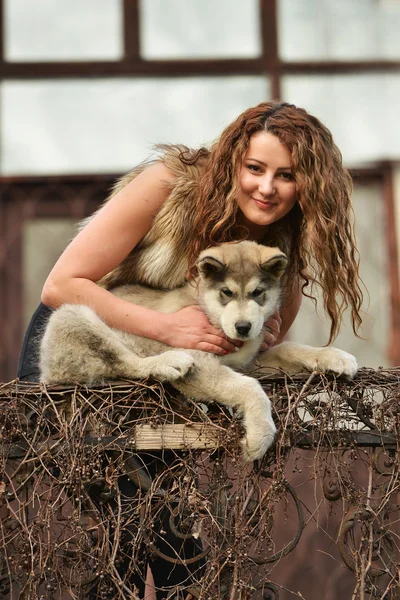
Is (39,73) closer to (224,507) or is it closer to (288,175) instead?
(288,175)

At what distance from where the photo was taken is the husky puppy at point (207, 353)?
125 inches

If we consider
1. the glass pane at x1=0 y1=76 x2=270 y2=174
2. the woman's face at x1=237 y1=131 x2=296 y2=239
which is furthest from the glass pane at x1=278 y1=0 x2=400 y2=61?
the woman's face at x1=237 y1=131 x2=296 y2=239

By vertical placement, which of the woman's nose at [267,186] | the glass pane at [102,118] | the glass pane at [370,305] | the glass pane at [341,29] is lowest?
the glass pane at [370,305]

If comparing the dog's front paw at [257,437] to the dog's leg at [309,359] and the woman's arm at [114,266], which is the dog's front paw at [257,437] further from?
the woman's arm at [114,266]

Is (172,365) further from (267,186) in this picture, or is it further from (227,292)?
(267,186)

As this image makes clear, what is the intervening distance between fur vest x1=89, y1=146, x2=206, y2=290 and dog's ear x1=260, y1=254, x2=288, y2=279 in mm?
291

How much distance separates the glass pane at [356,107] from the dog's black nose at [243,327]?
2950 millimetres

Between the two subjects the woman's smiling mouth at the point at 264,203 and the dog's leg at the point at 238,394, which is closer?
the dog's leg at the point at 238,394

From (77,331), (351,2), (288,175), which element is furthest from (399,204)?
(77,331)

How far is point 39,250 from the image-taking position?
19.6 ft

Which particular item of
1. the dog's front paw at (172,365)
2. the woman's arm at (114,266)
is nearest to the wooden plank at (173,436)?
the dog's front paw at (172,365)

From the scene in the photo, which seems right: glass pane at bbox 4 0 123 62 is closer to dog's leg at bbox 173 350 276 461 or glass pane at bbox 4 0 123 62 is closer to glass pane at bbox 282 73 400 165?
glass pane at bbox 282 73 400 165

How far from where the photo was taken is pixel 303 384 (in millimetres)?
2955

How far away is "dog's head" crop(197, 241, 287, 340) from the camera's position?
3.38 meters
